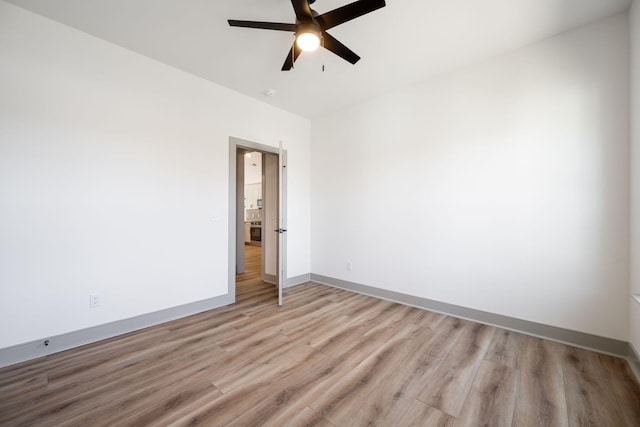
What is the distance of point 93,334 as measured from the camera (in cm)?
245

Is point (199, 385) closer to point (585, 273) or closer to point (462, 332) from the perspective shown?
point (462, 332)

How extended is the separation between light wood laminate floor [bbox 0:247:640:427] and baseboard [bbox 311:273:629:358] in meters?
0.09

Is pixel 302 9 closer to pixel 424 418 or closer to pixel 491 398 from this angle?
pixel 424 418

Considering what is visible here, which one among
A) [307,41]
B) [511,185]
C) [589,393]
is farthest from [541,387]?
[307,41]

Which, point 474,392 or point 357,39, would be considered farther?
point 357,39

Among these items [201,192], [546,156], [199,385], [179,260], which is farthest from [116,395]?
[546,156]

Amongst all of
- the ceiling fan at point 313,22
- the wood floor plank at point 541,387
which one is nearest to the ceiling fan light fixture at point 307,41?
the ceiling fan at point 313,22

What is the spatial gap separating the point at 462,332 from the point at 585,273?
123 centimetres

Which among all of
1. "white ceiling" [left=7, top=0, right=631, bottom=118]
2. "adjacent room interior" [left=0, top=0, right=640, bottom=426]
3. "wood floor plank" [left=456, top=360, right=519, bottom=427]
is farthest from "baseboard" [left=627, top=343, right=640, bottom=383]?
"white ceiling" [left=7, top=0, right=631, bottom=118]

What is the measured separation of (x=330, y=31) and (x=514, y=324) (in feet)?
11.6

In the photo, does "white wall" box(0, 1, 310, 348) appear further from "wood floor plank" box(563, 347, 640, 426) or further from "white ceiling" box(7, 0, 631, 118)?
"wood floor plank" box(563, 347, 640, 426)

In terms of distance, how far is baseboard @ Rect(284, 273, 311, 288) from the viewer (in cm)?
430

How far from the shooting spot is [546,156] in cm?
252

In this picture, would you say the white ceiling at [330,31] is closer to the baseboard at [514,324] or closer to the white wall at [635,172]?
the white wall at [635,172]
